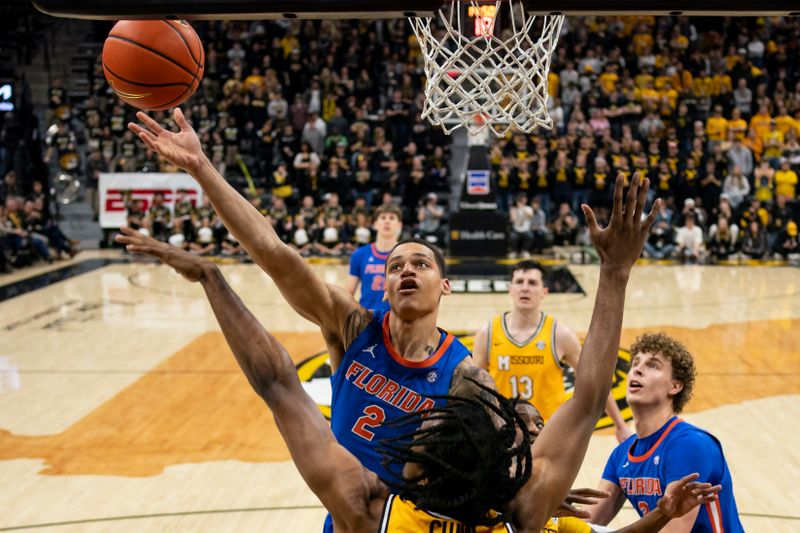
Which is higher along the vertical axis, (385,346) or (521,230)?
(385,346)

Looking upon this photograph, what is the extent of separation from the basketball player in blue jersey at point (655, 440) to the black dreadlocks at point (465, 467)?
1.56 metres

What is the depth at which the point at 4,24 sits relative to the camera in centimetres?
2075

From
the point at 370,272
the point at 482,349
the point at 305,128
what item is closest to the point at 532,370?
the point at 482,349

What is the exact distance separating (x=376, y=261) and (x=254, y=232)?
451 centimetres

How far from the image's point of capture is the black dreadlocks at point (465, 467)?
2.05m

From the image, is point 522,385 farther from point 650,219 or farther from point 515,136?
point 515,136

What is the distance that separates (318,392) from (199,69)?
416 centimetres

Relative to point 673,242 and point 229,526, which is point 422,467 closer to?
point 229,526

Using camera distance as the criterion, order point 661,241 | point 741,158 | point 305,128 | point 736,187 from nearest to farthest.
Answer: point 661,241, point 736,187, point 741,158, point 305,128

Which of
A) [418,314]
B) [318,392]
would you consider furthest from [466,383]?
[318,392]

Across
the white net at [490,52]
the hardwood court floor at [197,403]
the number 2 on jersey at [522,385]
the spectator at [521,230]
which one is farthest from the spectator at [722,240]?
the number 2 on jersey at [522,385]

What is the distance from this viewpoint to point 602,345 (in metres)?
2.25

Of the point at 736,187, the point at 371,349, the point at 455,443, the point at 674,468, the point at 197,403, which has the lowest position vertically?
the point at 197,403

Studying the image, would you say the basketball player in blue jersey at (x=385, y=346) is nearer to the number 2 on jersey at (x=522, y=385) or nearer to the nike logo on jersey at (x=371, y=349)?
the nike logo on jersey at (x=371, y=349)
